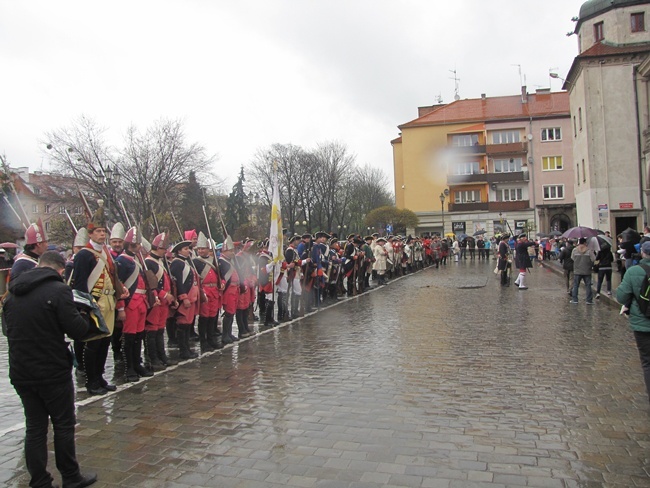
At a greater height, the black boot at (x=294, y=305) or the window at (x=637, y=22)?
the window at (x=637, y=22)

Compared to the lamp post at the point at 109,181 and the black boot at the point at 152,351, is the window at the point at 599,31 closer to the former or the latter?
the lamp post at the point at 109,181

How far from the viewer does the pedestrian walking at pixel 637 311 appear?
19.3ft

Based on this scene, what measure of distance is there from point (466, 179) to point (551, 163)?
943cm

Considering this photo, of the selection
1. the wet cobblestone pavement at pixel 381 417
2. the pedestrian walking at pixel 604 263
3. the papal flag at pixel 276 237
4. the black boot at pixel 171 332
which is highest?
the papal flag at pixel 276 237

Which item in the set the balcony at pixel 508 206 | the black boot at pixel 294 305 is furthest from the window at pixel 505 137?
the black boot at pixel 294 305

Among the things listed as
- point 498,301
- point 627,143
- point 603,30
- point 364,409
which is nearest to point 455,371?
point 364,409

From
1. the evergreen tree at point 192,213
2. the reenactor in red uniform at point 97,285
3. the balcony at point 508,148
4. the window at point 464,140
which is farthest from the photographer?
the window at point 464,140

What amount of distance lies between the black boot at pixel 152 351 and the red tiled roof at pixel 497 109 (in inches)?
2492

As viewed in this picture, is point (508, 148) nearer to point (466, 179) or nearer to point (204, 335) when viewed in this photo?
point (466, 179)

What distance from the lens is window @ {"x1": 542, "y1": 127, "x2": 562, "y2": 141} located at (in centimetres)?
6419

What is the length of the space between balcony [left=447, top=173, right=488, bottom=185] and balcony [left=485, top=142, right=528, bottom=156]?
2.91m

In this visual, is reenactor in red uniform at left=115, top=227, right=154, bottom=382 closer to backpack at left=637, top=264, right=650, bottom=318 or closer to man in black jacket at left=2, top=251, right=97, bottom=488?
man in black jacket at left=2, top=251, right=97, bottom=488

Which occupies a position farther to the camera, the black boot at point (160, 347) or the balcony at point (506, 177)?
the balcony at point (506, 177)

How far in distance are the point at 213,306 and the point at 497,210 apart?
60212mm
